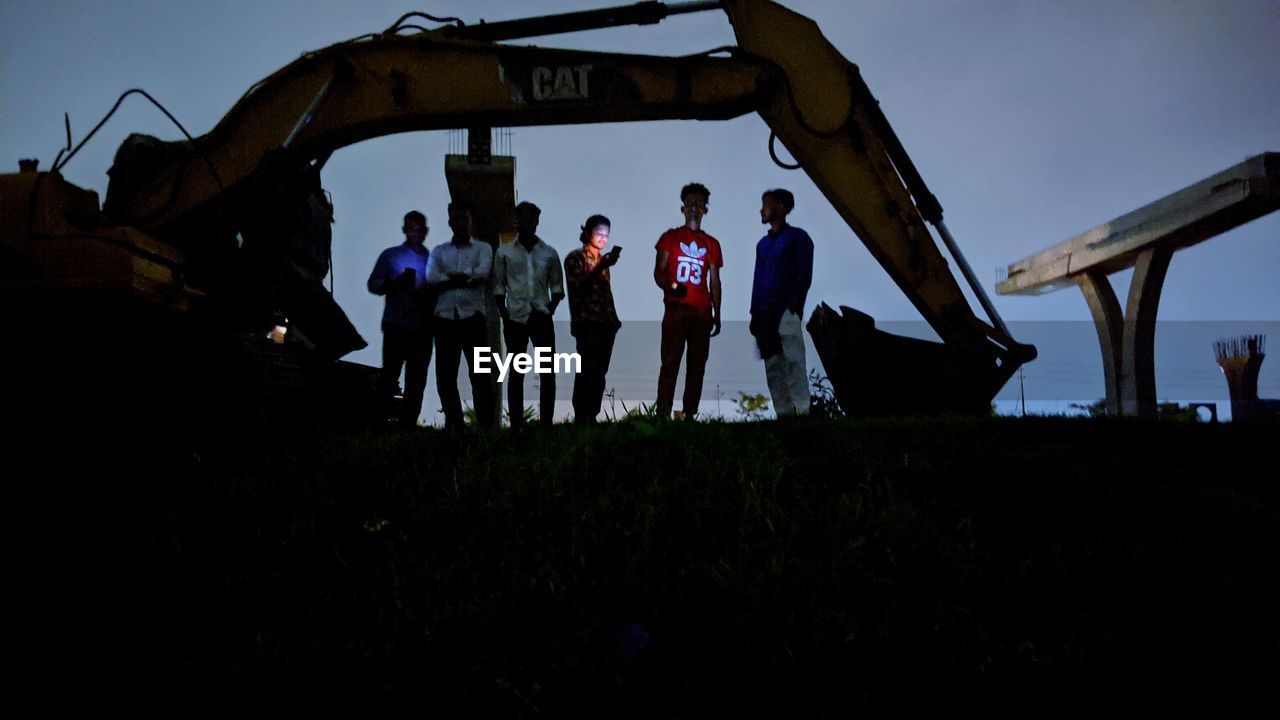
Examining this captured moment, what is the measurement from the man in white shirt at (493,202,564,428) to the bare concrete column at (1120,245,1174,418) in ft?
24.3

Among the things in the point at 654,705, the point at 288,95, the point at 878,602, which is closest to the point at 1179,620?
the point at 878,602

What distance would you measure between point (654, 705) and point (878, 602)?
79 centimetres

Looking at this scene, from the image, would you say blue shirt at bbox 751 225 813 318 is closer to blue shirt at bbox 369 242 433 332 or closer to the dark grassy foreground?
the dark grassy foreground

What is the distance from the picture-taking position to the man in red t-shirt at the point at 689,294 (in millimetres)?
5652

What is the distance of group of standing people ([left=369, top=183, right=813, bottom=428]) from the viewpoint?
5512 mm

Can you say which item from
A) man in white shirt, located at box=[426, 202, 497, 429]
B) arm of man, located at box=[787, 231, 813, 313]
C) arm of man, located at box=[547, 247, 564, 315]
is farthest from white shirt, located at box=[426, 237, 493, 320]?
arm of man, located at box=[787, 231, 813, 313]

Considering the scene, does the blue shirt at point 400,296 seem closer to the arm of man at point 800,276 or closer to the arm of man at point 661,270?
the arm of man at point 661,270

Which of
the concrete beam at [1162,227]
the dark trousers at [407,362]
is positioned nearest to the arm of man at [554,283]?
the dark trousers at [407,362]

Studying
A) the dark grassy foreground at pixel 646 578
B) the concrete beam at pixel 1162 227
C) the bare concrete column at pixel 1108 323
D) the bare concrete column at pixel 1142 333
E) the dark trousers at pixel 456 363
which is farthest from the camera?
the bare concrete column at pixel 1108 323

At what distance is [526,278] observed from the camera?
562cm

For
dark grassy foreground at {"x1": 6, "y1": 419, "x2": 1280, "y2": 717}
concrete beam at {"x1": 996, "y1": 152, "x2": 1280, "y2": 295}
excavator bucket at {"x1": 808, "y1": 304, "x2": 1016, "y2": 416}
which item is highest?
concrete beam at {"x1": 996, "y1": 152, "x2": 1280, "y2": 295}

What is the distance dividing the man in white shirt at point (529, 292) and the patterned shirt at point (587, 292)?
100 mm

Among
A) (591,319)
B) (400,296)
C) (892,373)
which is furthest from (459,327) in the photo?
(892,373)

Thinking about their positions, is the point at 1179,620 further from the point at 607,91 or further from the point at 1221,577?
the point at 607,91
